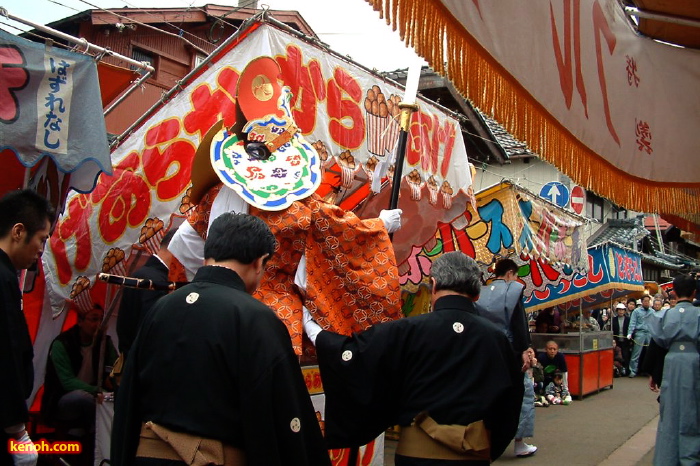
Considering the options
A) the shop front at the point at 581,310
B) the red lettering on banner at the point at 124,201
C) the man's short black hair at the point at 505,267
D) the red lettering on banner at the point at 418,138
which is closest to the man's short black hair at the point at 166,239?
the red lettering on banner at the point at 124,201

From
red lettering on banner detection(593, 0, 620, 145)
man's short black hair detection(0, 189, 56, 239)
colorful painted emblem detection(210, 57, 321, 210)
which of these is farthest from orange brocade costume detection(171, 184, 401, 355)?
red lettering on banner detection(593, 0, 620, 145)

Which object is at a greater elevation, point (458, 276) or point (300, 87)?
point (300, 87)

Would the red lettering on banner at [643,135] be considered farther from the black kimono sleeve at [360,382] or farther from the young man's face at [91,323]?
the young man's face at [91,323]

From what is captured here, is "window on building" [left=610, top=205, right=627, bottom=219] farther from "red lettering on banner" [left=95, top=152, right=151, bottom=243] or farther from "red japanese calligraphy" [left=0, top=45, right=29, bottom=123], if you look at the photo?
"red japanese calligraphy" [left=0, top=45, right=29, bottom=123]

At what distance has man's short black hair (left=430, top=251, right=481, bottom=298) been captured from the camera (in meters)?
3.06

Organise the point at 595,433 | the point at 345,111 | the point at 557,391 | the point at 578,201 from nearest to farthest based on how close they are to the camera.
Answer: the point at 345,111 < the point at 595,433 < the point at 557,391 < the point at 578,201

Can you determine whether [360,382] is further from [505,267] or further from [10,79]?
[505,267]

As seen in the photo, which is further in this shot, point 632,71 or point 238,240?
point 632,71

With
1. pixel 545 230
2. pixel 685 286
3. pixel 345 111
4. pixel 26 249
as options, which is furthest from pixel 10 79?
pixel 545 230

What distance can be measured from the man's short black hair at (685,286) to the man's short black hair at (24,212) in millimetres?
5253

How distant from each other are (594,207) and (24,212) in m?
23.3

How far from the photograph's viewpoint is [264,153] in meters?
3.28

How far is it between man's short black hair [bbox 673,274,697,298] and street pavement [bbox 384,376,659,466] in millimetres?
2180

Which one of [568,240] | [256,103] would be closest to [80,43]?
[256,103]
